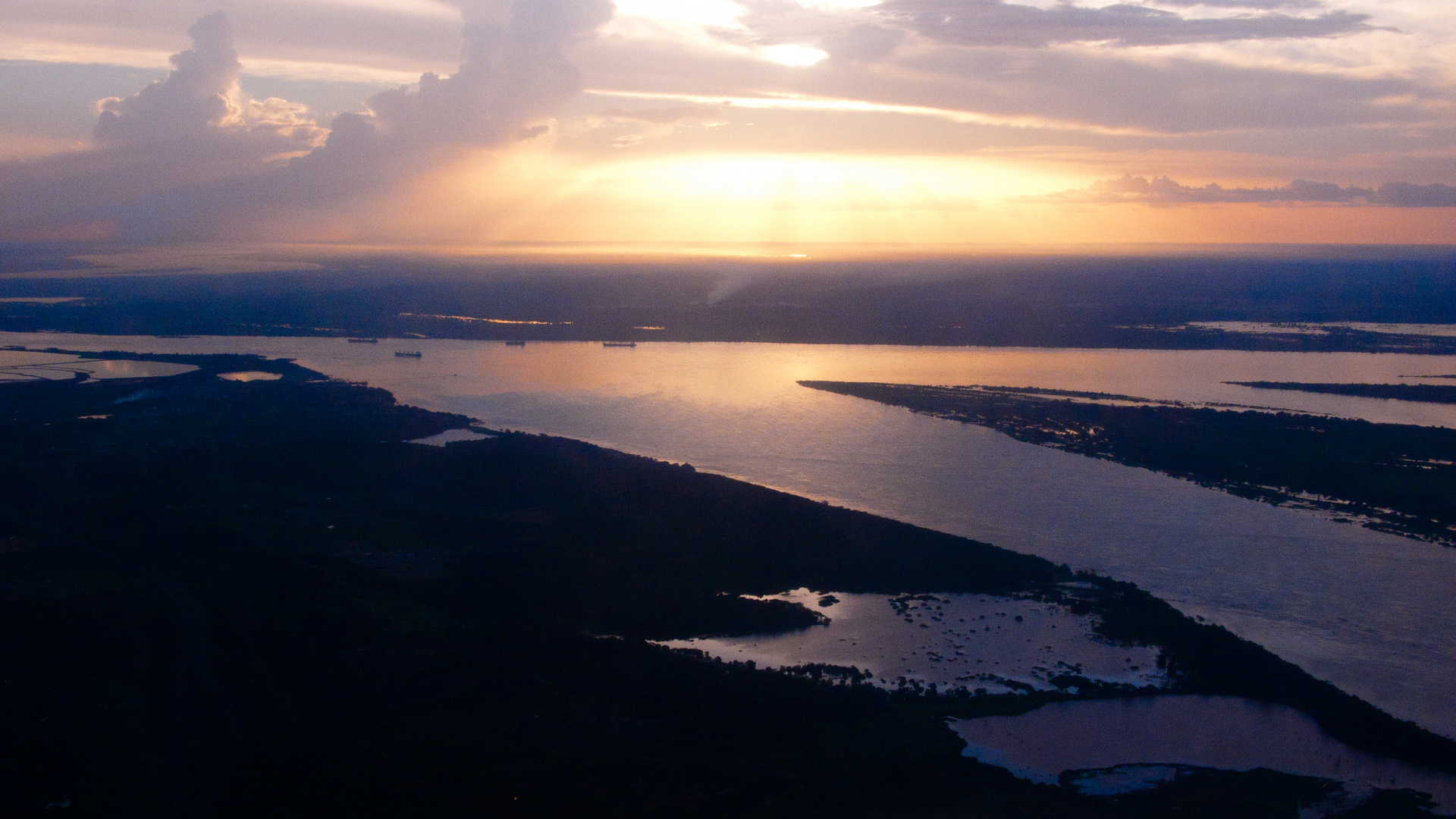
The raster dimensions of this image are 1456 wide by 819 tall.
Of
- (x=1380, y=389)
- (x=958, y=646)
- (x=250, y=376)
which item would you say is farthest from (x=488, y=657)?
(x=1380, y=389)

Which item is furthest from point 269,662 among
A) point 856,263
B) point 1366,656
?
point 856,263

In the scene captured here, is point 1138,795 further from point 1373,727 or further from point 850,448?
point 850,448

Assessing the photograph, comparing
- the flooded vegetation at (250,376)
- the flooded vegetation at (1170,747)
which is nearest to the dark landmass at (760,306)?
the flooded vegetation at (250,376)

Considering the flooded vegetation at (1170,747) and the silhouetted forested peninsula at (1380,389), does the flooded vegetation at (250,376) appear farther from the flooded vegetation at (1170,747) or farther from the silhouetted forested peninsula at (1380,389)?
the silhouetted forested peninsula at (1380,389)

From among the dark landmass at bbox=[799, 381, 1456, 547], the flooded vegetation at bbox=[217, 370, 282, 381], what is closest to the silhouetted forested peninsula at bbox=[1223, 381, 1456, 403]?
the dark landmass at bbox=[799, 381, 1456, 547]

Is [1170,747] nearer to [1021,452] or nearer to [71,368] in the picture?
[1021,452]

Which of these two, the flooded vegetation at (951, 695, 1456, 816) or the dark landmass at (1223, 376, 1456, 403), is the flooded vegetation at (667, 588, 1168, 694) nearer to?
the flooded vegetation at (951, 695, 1456, 816)
